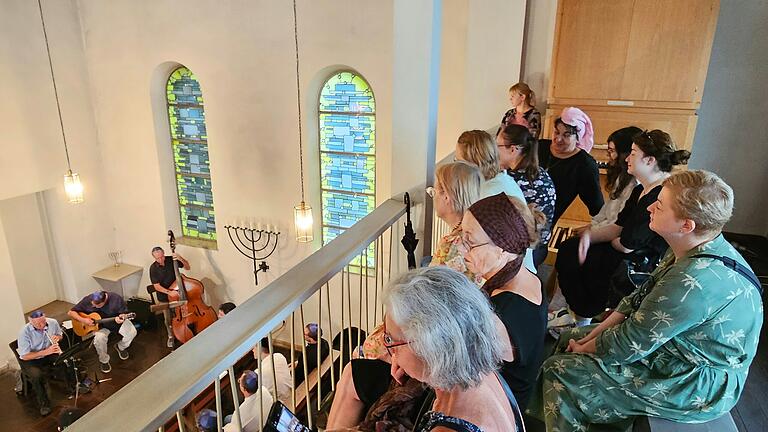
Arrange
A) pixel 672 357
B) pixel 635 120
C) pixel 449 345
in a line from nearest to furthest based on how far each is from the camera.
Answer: pixel 449 345, pixel 672 357, pixel 635 120

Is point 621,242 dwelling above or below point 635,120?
below

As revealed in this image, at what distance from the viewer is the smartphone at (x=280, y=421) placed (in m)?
1.09

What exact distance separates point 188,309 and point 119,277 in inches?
66.0

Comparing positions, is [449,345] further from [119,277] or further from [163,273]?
[119,277]

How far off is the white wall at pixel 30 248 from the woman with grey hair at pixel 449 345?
8.56 metres

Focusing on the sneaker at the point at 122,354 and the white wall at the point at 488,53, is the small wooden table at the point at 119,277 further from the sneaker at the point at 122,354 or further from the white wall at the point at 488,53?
the white wall at the point at 488,53

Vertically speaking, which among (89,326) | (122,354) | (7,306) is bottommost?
(122,354)

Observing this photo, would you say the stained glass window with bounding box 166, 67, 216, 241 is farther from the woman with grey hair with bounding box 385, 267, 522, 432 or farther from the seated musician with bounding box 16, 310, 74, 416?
the woman with grey hair with bounding box 385, 267, 522, 432

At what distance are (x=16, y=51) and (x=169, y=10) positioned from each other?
2012 millimetres

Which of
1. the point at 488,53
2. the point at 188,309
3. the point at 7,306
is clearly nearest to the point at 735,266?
the point at 488,53

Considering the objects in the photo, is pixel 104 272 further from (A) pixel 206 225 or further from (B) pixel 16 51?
(B) pixel 16 51

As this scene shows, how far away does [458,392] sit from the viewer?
1.05 m

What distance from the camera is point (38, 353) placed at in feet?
19.6

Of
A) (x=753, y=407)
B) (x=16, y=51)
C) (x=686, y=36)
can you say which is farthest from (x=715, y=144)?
(x=16, y=51)
